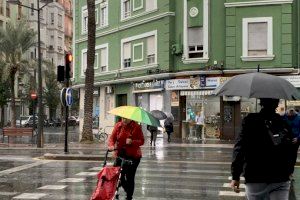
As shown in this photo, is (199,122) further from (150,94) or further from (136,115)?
(136,115)

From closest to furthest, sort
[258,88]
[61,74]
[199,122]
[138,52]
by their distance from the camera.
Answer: [258,88] → [61,74] → [199,122] → [138,52]

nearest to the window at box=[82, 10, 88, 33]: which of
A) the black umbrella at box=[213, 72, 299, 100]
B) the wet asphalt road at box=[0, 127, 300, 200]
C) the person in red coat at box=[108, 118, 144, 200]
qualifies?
the wet asphalt road at box=[0, 127, 300, 200]

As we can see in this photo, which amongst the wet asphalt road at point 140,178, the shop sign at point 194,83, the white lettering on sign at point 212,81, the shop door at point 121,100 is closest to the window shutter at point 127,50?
the shop door at point 121,100

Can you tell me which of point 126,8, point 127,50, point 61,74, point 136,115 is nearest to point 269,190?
point 136,115

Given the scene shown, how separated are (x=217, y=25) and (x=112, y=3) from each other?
10.8m

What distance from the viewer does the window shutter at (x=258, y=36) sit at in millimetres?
30734

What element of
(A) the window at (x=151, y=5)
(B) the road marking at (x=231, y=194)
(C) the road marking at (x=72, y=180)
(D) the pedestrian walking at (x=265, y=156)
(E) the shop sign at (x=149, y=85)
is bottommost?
(C) the road marking at (x=72, y=180)

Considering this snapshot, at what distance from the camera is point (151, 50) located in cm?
3522

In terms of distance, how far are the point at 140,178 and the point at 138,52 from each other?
23.3m

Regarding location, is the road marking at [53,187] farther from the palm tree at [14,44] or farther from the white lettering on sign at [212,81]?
the palm tree at [14,44]

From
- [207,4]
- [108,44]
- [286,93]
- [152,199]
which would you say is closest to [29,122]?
[108,44]

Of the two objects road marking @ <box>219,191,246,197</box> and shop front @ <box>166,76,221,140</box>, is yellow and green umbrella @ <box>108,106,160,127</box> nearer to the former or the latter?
road marking @ <box>219,191,246,197</box>

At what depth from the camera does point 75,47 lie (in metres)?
45.2

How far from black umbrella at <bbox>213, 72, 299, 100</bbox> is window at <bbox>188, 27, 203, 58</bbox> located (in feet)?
86.4
